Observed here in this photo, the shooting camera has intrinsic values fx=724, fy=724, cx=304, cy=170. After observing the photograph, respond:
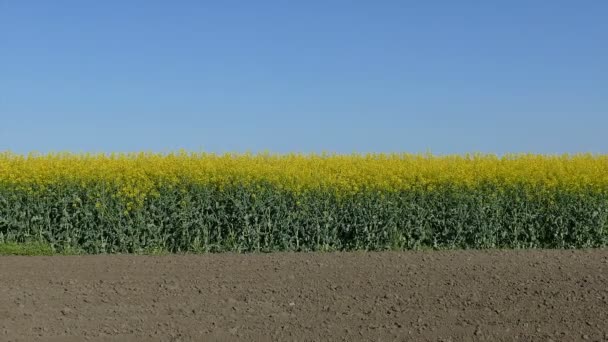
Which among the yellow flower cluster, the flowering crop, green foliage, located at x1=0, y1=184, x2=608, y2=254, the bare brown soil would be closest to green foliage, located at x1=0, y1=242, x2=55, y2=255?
green foliage, located at x1=0, y1=184, x2=608, y2=254

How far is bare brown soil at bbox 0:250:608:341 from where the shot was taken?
7.11m

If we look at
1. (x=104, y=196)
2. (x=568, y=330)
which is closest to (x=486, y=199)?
(x=568, y=330)

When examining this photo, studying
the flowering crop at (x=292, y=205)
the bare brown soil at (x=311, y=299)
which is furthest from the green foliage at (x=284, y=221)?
the bare brown soil at (x=311, y=299)

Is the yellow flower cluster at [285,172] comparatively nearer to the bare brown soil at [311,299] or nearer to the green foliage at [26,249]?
the green foliage at [26,249]

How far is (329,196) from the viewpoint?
490 inches

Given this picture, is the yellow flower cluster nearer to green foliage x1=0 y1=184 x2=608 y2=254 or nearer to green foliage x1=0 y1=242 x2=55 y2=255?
green foliage x1=0 y1=184 x2=608 y2=254

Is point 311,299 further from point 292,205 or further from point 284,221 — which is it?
point 292,205

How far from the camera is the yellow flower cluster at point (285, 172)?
41.3 ft

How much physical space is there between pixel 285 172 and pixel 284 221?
0.95 m

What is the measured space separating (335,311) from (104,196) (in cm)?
645

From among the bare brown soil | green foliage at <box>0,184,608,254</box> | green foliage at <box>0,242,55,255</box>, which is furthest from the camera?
green foliage at <box>0,184,608,254</box>

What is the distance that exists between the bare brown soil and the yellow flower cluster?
281cm

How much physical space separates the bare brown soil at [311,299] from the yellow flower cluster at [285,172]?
2.81 meters

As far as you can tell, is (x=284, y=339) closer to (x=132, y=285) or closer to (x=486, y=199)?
(x=132, y=285)
